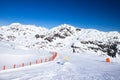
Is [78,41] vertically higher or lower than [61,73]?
higher

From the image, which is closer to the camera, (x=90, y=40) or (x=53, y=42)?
(x=90, y=40)

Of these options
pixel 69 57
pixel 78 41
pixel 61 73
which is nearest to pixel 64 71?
pixel 61 73

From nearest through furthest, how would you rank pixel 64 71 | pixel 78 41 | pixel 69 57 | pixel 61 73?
pixel 61 73
pixel 64 71
pixel 69 57
pixel 78 41

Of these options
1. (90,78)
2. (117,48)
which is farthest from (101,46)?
(90,78)

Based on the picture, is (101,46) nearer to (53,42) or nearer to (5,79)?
(53,42)

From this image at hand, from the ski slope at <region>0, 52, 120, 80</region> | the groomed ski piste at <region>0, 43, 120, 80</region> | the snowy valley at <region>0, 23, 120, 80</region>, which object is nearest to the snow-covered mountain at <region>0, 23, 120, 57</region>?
the snowy valley at <region>0, 23, 120, 80</region>

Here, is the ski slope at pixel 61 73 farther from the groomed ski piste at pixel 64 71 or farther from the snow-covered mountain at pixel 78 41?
the snow-covered mountain at pixel 78 41

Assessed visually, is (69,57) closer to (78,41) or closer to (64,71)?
(64,71)

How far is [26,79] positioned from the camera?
14.0 metres

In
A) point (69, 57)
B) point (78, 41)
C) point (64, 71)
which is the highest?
point (78, 41)

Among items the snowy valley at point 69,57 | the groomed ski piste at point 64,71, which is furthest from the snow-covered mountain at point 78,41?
the groomed ski piste at point 64,71

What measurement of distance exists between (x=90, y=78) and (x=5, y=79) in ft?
26.5

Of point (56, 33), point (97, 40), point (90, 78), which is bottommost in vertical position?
point (90, 78)

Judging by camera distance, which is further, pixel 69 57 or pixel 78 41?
pixel 78 41
